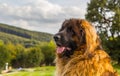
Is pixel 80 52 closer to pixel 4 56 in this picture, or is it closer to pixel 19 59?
pixel 4 56

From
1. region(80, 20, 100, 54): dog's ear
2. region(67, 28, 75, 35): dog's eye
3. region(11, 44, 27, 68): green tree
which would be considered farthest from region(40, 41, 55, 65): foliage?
region(80, 20, 100, 54): dog's ear

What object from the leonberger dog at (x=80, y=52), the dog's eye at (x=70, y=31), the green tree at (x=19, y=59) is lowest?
the green tree at (x=19, y=59)

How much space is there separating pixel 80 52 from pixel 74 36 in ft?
1.47

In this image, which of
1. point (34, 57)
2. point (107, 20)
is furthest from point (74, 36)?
point (34, 57)

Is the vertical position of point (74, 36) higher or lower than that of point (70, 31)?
lower

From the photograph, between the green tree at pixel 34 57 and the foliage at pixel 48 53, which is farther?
the foliage at pixel 48 53

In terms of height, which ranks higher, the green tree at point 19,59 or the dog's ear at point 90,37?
the dog's ear at point 90,37

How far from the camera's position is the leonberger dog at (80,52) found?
689 centimetres

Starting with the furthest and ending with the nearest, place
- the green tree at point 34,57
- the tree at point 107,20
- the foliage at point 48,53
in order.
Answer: the foliage at point 48,53 < the green tree at point 34,57 < the tree at point 107,20

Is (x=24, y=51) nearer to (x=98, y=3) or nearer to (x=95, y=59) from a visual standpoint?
(x=98, y=3)

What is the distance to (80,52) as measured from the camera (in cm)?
706

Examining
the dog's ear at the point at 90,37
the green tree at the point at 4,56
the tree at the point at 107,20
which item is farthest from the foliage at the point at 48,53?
the dog's ear at the point at 90,37

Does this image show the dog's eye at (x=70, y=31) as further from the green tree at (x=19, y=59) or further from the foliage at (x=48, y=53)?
the green tree at (x=19, y=59)

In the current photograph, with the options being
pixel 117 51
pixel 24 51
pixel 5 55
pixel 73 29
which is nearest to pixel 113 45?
pixel 117 51
